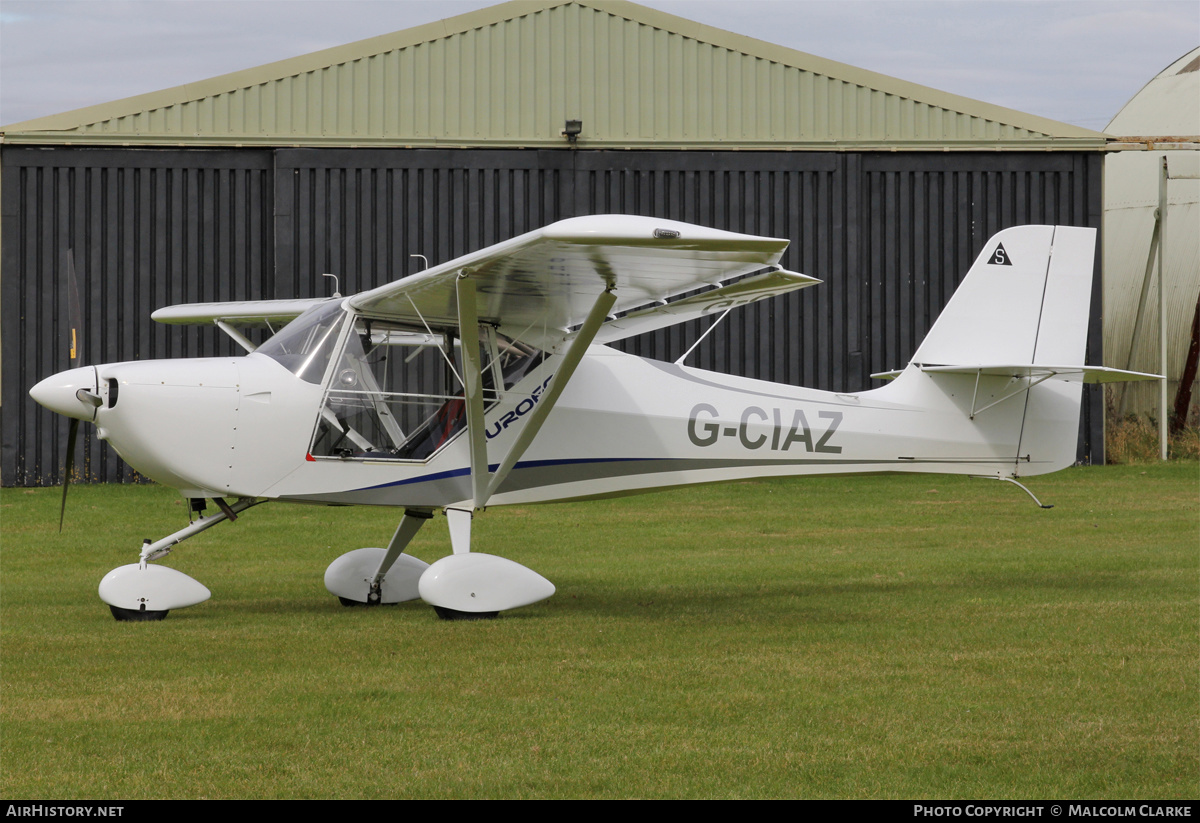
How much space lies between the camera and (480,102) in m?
20.7

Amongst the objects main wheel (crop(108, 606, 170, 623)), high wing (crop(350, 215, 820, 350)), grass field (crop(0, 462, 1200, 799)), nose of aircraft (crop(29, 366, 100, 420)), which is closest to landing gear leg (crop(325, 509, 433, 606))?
grass field (crop(0, 462, 1200, 799))

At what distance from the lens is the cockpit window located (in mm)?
8945

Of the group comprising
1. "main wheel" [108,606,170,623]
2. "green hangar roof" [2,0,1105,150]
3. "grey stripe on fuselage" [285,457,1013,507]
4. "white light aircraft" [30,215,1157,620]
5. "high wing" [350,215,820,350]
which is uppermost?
"green hangar roof" [2,0,1105,150]

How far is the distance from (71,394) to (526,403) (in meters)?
3.15

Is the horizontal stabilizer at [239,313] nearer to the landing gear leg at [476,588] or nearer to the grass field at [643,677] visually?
the grass field at [643,677]

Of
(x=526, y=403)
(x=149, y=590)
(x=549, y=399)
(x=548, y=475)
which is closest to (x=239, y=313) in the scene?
(x=149, y=590)

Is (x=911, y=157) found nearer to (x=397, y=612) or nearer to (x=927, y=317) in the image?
(x=927, y=317)

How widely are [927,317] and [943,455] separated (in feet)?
37.8

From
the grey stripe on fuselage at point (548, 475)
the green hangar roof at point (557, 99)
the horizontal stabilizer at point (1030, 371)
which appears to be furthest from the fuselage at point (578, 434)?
the green hangar roof at point (557, 99)

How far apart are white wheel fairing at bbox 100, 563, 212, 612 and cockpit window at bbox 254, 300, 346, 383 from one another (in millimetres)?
1717

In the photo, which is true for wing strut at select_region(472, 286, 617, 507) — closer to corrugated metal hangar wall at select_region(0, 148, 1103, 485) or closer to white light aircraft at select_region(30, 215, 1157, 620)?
white light aircraft at select_region(30, 215, 1157, 620)

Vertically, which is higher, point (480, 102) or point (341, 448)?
point (480, 102)
